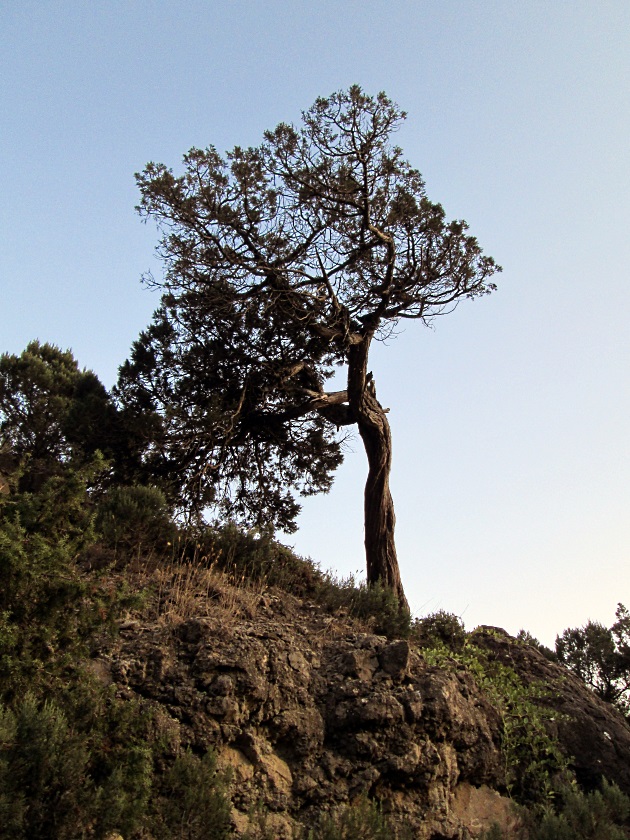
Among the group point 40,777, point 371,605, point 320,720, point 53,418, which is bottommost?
point 40,777

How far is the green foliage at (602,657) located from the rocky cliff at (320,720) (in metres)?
3.94

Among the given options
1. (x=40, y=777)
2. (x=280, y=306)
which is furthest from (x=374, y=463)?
(x=40, y=777)

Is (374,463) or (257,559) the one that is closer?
(257,559)

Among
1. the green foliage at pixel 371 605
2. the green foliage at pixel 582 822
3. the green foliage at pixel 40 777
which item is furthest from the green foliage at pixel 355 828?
the green foliage at pixel 371 605

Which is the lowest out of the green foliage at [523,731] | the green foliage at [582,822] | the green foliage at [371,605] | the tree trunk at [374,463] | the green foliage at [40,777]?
the green foliage at [40,777]

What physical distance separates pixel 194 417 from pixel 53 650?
6515mm

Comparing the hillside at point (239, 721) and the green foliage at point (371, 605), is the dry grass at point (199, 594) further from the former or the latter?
the green foliage at point (371, 605)

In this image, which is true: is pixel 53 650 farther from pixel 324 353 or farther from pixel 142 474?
pixel 324 353

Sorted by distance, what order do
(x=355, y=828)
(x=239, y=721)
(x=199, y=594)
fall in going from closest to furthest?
1. (x=355, y=828)
2. (x=239, y=721)
3. (x=199, y=594)

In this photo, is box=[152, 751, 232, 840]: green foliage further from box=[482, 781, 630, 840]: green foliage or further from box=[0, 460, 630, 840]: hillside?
box=[482, 781, 630, 840]: green foliage

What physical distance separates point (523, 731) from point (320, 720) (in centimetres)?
240

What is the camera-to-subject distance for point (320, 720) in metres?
6.20

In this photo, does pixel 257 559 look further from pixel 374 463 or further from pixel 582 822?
pixel 582 822

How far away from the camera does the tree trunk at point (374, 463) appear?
38.7 ft
